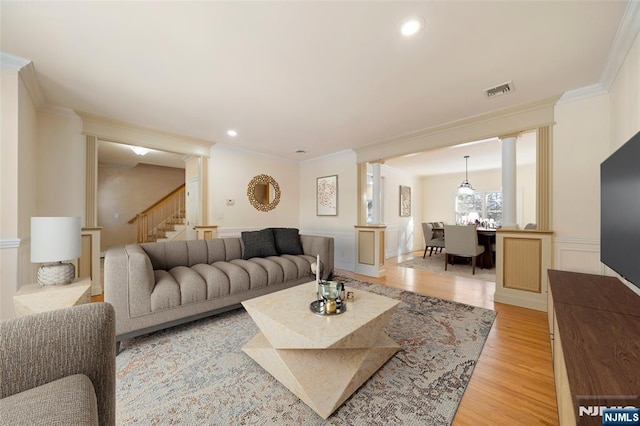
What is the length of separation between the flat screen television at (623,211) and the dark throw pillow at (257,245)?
3.23 meters

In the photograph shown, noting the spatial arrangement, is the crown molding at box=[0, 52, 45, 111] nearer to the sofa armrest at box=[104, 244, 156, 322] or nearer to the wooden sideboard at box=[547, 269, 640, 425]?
the sofa armrest at box=[104, 244, 156, 322]

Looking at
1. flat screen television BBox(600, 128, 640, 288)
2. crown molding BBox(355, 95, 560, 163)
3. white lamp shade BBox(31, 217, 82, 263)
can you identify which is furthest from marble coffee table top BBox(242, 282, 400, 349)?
crown molding BBox(355, 95, 560, 163)

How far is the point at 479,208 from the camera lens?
23.4 feet

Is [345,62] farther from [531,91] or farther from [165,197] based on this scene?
[165,197]

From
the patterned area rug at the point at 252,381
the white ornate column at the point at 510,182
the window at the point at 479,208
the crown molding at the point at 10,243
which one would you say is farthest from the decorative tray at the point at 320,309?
the window at the point at 479,208

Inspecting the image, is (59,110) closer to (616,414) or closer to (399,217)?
(616,414)

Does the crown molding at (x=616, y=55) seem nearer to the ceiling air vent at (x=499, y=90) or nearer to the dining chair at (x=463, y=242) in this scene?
the ceiling air vent at (x=499, y=90)

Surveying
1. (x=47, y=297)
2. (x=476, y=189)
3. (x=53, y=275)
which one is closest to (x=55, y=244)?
(x=53, y=275)

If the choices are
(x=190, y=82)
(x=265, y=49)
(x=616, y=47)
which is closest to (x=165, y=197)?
(x=190, y=82)

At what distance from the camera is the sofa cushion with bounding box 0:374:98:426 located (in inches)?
23.7

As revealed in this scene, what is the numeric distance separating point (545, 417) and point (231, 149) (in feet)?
16.5

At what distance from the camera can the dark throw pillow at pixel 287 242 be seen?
372 centimetres

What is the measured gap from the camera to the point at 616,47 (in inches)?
74.2

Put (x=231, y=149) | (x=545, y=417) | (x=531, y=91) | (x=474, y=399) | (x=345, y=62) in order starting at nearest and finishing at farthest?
(x=545, y=417) → (x=474, y=399) → (x=345, y=62) → (x=531, y=91) → (x=231, y=149)
